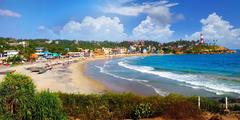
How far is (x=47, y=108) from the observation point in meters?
13.2

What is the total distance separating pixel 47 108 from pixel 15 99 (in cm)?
129

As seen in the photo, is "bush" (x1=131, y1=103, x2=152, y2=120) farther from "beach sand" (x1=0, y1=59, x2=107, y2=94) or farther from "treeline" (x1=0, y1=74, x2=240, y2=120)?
"beach sand" (x1=0, y1=59, x2=107, y2=94)

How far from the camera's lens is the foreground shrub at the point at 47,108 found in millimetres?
13070

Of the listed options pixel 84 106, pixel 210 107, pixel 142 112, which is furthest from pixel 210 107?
pixel 84 106

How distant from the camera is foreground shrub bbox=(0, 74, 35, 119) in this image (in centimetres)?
1299

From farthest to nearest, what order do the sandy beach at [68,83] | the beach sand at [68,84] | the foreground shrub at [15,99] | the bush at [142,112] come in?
the sandy beach at [68,83] < the beach sand at [68,84] < the bush at [142,112] < the foreground shrub at [15,99]

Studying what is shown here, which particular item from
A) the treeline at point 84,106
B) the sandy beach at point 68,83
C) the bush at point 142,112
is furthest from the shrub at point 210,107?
the sandy beach at point 68,83

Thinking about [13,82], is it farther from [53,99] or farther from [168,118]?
[168,118]

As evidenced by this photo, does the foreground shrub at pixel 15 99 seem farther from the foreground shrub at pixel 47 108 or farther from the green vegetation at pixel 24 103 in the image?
the foreground shrub at pixel 47 108

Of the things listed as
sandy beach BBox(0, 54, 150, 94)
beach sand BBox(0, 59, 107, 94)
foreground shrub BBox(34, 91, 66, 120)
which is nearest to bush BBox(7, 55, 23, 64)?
sandy beach BBox(0, 54, 150, 94)

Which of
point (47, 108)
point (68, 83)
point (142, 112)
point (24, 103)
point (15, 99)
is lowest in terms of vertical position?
point (68, 83)

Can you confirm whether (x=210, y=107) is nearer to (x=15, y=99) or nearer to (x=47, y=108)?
(x=47, y=108)

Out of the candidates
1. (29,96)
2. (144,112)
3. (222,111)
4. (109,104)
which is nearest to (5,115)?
(29,96)

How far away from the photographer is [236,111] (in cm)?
1565
